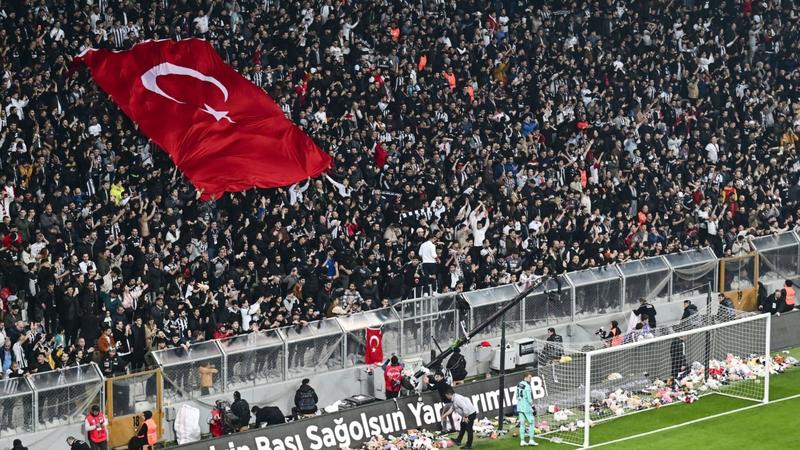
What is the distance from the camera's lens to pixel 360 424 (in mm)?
31656

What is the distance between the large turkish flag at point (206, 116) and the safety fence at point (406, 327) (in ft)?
13.3

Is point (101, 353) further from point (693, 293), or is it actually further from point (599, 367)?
point (693, 293)

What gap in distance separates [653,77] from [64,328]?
898 inches

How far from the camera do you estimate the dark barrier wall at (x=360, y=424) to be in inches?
1185

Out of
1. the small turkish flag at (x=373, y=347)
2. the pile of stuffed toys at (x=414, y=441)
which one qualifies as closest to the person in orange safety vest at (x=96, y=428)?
the pile of stuffed toys at (x=414, y=441)


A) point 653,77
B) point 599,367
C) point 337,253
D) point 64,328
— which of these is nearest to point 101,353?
point 64,328

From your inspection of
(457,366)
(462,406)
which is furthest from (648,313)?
(462,406)

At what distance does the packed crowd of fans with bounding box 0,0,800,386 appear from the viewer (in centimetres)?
3375

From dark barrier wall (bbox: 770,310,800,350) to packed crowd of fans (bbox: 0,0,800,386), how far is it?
3.25 metres

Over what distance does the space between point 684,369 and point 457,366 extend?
5385mm

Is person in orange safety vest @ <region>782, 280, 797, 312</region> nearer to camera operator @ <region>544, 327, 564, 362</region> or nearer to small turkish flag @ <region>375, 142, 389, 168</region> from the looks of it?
camera operator @ <region>544, 327, 564, 362</region>

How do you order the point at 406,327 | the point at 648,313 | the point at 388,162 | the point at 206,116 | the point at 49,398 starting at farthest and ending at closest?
the point at 388,162 → the point at 648,313 → the point at 206,116 → the point at 406,327 → the point at 49,398

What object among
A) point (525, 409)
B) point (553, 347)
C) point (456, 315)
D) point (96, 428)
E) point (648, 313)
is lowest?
point (96, 428)

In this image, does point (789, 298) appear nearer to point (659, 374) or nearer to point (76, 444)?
point (659, 374)
